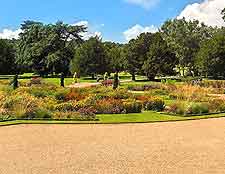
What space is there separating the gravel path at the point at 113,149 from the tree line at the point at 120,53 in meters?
38.7

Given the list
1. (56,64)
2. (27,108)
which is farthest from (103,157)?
(56,64)

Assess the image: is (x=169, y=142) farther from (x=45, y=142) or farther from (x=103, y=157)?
(x=45, y=142)

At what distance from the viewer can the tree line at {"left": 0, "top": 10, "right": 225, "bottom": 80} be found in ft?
181

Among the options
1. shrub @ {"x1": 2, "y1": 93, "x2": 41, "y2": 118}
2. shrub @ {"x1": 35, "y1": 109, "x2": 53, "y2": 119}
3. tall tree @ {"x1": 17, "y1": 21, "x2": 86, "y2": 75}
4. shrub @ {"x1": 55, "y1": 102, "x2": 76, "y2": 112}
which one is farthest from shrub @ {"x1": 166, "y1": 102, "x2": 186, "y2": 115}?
tall tree @ {"x1": 17, "y1": 21, "x2": 86, "y2": 75}

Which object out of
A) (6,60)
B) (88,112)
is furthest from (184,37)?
(88,112)

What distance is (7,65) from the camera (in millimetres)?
75375

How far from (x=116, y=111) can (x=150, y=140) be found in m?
7.49

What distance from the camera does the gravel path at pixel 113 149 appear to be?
9.87 m

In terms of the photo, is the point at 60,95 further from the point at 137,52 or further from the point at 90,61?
the point at 90,61

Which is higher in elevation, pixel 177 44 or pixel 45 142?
pixel 177 44

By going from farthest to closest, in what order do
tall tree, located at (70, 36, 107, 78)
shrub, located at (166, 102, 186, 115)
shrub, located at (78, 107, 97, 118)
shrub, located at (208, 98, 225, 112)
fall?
1. tall tree, located at (70, 36, 107, 78)
2. shrub, located at (208, 98, 225, 112)
3. shrub, located at (166, 102, 186, 115)
4. shrub, located at (78, 107, 97, 118)

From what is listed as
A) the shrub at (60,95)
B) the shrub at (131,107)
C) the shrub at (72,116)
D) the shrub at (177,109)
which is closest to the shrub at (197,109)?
the shrub at (177,109)

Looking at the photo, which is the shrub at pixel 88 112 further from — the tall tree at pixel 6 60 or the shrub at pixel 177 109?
the tall tree at pixel 6 60

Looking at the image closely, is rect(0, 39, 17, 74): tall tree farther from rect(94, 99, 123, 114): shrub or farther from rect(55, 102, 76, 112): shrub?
rect(94, 99, 123, 114): shrub
